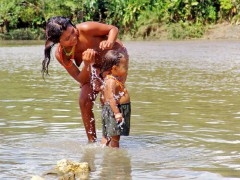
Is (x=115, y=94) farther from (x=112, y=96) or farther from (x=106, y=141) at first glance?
(x=106, y=141)

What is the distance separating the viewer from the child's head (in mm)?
5891

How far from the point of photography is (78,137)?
6820mm

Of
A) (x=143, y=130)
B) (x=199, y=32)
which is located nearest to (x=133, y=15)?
(x=199, y=32)

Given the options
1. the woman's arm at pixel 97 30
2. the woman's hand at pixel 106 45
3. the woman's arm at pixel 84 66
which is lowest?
the woman's arm at pixel 84 66

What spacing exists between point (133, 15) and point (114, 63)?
1200 inches

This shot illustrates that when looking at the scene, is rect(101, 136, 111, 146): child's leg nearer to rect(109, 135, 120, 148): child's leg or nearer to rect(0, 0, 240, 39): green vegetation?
rect(109, 135, 120, 148): child's leg

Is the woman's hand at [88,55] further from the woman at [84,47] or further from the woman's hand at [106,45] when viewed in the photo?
the woman's hand at [106,45]

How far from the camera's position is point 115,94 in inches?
232

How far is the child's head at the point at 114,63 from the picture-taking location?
19.3 ft

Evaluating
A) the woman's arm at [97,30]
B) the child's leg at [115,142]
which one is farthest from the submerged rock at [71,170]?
the woman's arm at [97,30]

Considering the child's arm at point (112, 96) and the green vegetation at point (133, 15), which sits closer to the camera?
the child's arm at point (112, 96)

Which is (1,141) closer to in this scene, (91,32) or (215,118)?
(91,32)

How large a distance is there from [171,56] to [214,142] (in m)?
14.3

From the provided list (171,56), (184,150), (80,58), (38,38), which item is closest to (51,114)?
(80,58)
